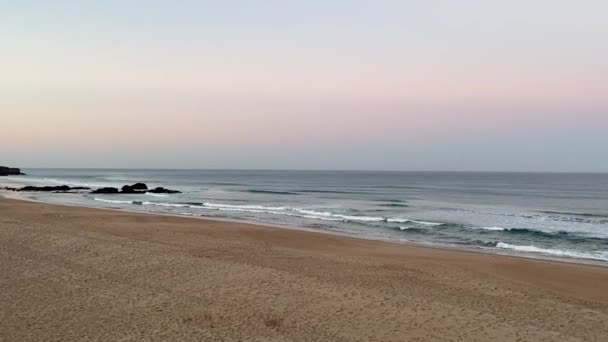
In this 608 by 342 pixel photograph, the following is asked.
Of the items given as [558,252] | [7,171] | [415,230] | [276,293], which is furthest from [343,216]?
[7,171]

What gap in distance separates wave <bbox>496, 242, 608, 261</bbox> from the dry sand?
8.00 feet

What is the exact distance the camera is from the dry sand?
7652 mm

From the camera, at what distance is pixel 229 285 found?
1040 cm

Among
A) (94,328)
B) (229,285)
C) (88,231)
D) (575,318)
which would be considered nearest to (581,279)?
(575,318)

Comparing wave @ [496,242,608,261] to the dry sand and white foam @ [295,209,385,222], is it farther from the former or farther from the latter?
white foam @ [295,209,385,222]

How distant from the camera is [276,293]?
32.3ft

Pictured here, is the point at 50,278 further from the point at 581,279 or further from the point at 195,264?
the point at 581,279

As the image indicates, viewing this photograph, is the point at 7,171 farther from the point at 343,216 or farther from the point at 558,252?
the point at 558,252

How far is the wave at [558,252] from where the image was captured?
58.9ft

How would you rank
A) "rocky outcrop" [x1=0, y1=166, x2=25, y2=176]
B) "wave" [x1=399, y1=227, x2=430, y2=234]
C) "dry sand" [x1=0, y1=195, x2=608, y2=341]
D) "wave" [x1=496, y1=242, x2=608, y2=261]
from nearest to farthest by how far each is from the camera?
"dry sand" [x1=0, y1=195, x2=608, y2=341], "wave" [x1=496, y1=242, x2=608, y2=261], "wave" [x1=399, y1=227, x2=430, y2=234], "rocky outcrop" [x1=0, y1=166, x2=25, y2=176]

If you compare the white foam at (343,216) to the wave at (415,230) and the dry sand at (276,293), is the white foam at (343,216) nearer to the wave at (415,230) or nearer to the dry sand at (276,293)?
the wave at (415,230)

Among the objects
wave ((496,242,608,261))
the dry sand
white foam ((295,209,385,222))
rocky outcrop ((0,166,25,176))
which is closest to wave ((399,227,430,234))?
white foam ((295,209,385,222))

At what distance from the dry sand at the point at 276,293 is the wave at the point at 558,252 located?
2439 millimetres

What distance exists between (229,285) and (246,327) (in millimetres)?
2734
